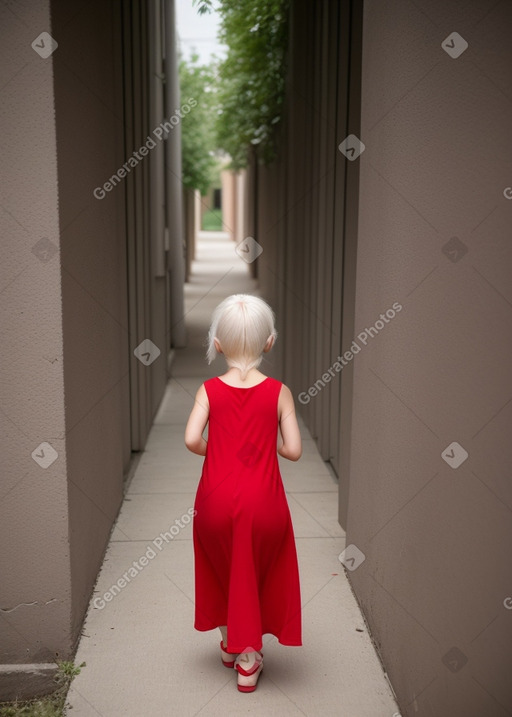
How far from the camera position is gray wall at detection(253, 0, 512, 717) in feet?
9.11

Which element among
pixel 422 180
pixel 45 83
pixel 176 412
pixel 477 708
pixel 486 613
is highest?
pixel 45 83

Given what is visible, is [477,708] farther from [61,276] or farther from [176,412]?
[176,412]

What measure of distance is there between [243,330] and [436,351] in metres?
0.70

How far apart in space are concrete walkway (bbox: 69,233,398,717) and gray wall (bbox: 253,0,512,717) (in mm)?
196

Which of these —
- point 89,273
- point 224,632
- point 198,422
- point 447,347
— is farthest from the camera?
point 89,273

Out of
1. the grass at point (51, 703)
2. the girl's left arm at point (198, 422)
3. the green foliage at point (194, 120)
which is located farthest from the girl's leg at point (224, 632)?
the green foliage at point (194, 120)

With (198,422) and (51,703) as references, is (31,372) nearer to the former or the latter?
(198,422)

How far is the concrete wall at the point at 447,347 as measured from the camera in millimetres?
2771

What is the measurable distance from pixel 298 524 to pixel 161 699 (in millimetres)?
1975

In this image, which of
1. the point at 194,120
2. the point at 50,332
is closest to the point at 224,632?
the point at 50,332

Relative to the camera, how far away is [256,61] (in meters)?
10.4

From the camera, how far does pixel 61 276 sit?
126 inches

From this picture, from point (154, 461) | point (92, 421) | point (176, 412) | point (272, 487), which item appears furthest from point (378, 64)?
point (176, 412)

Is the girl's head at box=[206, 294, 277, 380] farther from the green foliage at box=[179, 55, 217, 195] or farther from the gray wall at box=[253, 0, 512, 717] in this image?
the green foliage at box=[179, 55, 217, 195]
